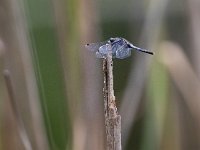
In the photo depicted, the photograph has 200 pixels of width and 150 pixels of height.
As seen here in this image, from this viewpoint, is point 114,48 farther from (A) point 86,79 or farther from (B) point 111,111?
(A) point 86,79

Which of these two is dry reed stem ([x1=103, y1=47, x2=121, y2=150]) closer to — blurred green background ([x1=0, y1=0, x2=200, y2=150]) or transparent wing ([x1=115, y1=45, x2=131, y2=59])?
transparent wing ([x1=115, y1=45, x2=131, y2=59])

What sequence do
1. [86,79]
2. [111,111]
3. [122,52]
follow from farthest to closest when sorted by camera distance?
[86,79] < [122,52] < [111,111]

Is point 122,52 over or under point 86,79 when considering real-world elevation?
over

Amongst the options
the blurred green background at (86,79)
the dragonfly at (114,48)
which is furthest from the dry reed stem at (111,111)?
the blurred green background at (86,79)

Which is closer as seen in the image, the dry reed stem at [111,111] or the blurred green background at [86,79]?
the dry reed stem at [111,111]

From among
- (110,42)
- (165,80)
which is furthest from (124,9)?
(110,42)

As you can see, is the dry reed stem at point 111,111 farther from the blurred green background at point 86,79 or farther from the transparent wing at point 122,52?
the blurred green background at point 86,79

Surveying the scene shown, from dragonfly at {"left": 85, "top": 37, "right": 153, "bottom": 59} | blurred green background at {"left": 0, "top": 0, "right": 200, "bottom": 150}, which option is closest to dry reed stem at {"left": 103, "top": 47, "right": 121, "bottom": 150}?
dragonfly at {"left": 85, "top": 37, "right": 153, "bottom": 59}

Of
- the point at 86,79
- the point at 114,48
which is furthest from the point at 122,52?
the point at 86,79

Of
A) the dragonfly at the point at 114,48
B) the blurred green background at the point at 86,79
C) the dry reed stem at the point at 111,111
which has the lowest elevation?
the blurred green background at the point at 86,79
